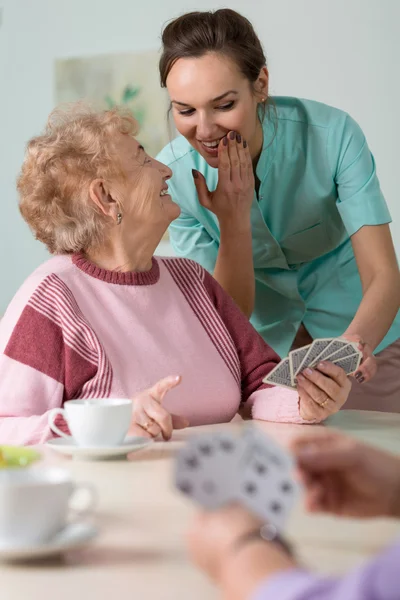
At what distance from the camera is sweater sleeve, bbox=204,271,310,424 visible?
4.98 ft

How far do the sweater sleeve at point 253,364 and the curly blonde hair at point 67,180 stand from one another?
31cm

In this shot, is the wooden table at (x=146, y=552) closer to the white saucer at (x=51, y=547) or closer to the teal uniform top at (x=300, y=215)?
the white saucer at (x=51, y=547)

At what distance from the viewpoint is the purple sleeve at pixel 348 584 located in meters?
0.35

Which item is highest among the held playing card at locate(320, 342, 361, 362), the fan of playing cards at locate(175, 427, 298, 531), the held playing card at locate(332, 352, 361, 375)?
the fan of playing cards at locate(175, 427, 298, 531)

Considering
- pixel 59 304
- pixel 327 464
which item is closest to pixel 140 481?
pixel 327 464

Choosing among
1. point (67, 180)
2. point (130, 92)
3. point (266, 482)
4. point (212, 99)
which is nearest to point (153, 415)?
point (67, 180)

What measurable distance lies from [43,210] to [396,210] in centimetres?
222

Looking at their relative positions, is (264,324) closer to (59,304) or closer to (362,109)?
(59,304)

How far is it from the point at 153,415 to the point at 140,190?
625mm

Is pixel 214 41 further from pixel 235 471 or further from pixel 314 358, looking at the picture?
pixel 235 471

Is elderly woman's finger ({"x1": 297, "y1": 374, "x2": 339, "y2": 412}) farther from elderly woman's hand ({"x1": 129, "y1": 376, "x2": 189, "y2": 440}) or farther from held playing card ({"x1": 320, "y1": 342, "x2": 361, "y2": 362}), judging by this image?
elderly woman's hand ({"x1": 129, "y1": 376, "x2": 189, "y2": 440})

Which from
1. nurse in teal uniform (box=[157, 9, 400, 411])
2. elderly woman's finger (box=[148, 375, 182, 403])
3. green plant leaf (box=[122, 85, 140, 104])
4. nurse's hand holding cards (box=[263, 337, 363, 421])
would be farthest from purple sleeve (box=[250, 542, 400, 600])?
green plant leaf (box=[122, 85, 140, 104])

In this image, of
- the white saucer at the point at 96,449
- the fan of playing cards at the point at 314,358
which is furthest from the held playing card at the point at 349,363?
the white saucer at the point at 96,449

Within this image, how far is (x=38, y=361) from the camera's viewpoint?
1.40 metres
